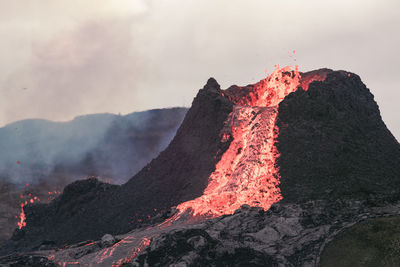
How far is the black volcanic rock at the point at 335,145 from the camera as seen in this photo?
39722 millimetres

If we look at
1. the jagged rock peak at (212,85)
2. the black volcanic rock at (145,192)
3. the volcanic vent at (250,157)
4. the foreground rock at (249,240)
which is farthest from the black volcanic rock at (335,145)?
the jagged rock peak at (212,85)

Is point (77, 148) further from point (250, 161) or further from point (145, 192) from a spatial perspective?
point (250, 161)

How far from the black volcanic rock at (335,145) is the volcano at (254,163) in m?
0.11

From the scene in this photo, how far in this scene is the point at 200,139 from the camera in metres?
52.9

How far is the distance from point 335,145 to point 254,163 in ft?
28.7

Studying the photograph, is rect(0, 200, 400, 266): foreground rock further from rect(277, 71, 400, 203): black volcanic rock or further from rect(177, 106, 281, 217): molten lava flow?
rect(277, 71, 400, 203): black volcanic rock

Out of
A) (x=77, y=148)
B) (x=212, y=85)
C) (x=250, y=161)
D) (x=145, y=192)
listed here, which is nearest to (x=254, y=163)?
(x=250, y=161)

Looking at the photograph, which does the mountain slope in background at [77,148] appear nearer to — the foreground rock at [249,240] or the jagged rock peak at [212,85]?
the jagged rock peak at [212,85]

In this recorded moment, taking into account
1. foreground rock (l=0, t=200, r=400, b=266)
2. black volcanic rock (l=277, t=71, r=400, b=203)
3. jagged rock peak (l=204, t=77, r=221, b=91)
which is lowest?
foreground rock (l=0, t=200, r=400, b=266)

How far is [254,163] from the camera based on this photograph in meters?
45.2

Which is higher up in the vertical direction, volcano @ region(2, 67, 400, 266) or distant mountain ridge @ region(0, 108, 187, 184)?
distant mountain ridge @ region(0, 108, 187, 184)

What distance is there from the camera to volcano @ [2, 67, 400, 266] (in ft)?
135

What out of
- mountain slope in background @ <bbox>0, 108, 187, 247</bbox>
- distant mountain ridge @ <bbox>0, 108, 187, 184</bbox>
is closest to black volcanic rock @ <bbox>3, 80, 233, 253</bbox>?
mountain slope in background @ <bbox>0, 108, 187, 247</bbox>

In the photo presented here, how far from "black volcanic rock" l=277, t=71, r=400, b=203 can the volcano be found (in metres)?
0.11
